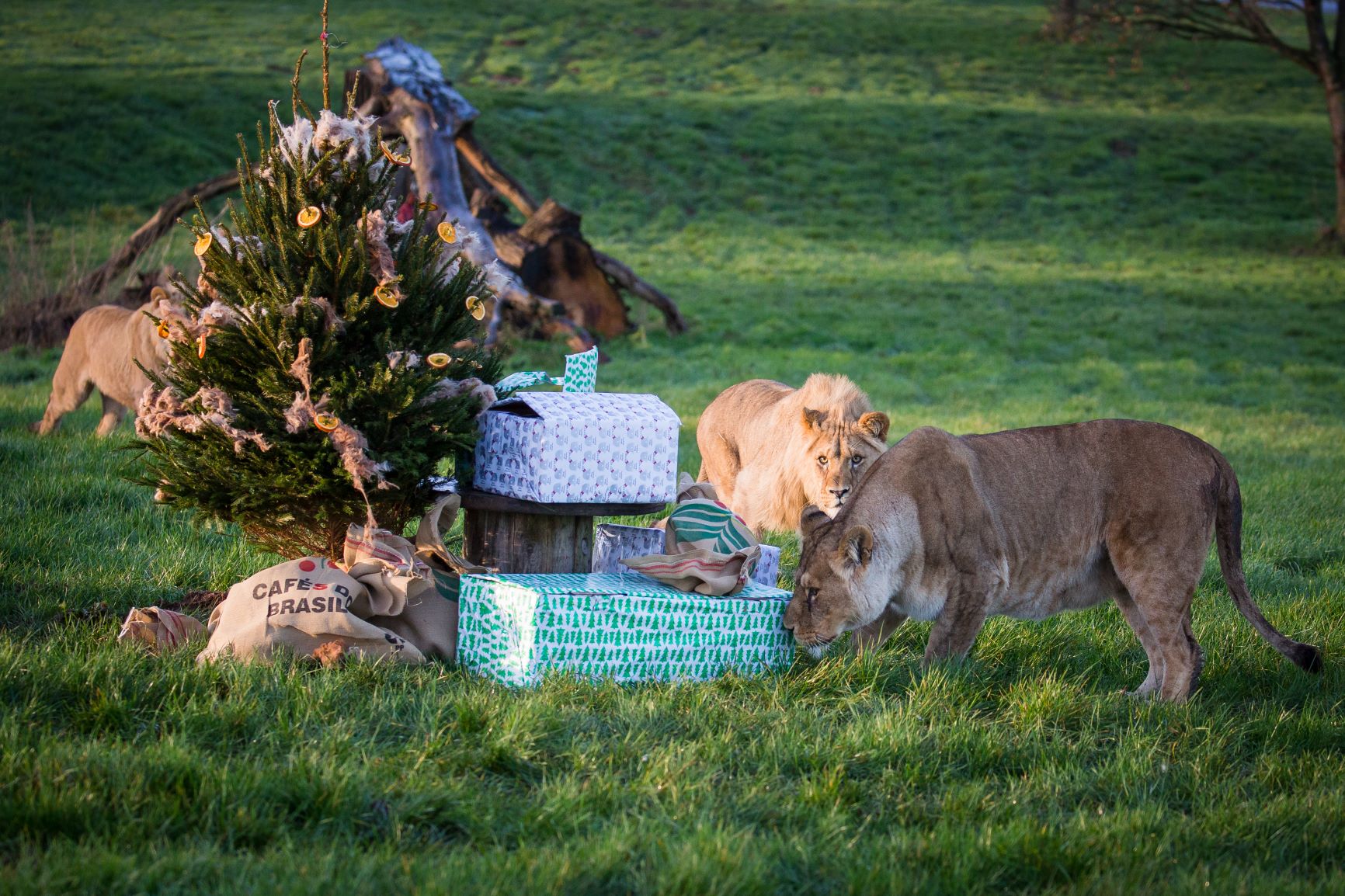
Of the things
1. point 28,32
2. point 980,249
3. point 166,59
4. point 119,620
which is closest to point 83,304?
point 119,620

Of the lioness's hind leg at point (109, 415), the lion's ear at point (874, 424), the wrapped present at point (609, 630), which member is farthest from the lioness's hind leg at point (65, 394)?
the lion's ear at point (874, 424)

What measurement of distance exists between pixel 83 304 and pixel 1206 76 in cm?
4440

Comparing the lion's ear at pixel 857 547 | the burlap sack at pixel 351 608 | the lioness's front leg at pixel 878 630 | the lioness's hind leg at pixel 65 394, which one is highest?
the lion's ear at pixel 857 547

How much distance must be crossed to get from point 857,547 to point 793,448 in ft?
8.56

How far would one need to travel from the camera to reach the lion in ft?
25.3

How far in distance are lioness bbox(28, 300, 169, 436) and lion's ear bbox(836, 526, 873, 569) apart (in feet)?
21.2

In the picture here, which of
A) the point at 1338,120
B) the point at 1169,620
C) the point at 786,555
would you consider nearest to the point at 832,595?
the point at 1169,620

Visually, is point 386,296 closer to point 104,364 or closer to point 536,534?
point 536,534

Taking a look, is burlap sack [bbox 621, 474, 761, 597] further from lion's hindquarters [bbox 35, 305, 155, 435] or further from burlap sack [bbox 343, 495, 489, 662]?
lion's hindquarters [bbox 35, 305, 155, 435]

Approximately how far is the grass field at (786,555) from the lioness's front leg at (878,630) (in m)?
0.20

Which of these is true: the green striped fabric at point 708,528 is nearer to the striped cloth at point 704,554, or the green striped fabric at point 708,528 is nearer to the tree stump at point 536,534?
the striped cloth at point 704,554

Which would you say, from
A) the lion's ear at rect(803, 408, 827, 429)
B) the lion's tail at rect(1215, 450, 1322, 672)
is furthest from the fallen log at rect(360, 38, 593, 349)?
the lion's tail at rect(1215, 450, 1322, 672)

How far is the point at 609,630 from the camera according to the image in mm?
5133

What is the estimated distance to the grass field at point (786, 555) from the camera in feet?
12.1
